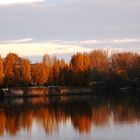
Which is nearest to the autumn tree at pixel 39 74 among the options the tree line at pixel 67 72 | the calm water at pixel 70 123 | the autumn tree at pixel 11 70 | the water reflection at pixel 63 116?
the tree line at pixel 67 72

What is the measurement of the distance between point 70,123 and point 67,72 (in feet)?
117

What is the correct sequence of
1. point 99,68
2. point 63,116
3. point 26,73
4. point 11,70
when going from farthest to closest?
1. point 99,68
2. point 11,70
3. point 26,73
4. point 63,116

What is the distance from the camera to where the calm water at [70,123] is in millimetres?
23438

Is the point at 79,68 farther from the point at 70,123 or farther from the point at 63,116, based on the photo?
the point at 70,123

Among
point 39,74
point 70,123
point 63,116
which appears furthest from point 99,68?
point 70,123

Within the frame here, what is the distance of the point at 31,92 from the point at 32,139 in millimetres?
36384

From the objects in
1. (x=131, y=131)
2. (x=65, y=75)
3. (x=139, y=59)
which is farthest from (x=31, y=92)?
(x=131, y=131)

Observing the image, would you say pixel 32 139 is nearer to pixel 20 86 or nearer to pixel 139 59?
pixel 20 86

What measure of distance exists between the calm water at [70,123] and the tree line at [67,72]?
2065cm

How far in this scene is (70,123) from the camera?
1136 inches

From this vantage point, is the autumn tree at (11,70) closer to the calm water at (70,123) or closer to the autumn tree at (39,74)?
the autumn tree at (39,74)

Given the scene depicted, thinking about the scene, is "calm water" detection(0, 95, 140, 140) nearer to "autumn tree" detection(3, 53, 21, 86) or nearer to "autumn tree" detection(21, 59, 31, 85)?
"autumn tree" detection(3, 53, 21, 86)

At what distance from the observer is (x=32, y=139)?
74.6ft

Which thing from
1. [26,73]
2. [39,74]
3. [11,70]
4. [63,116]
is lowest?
[63,116]
